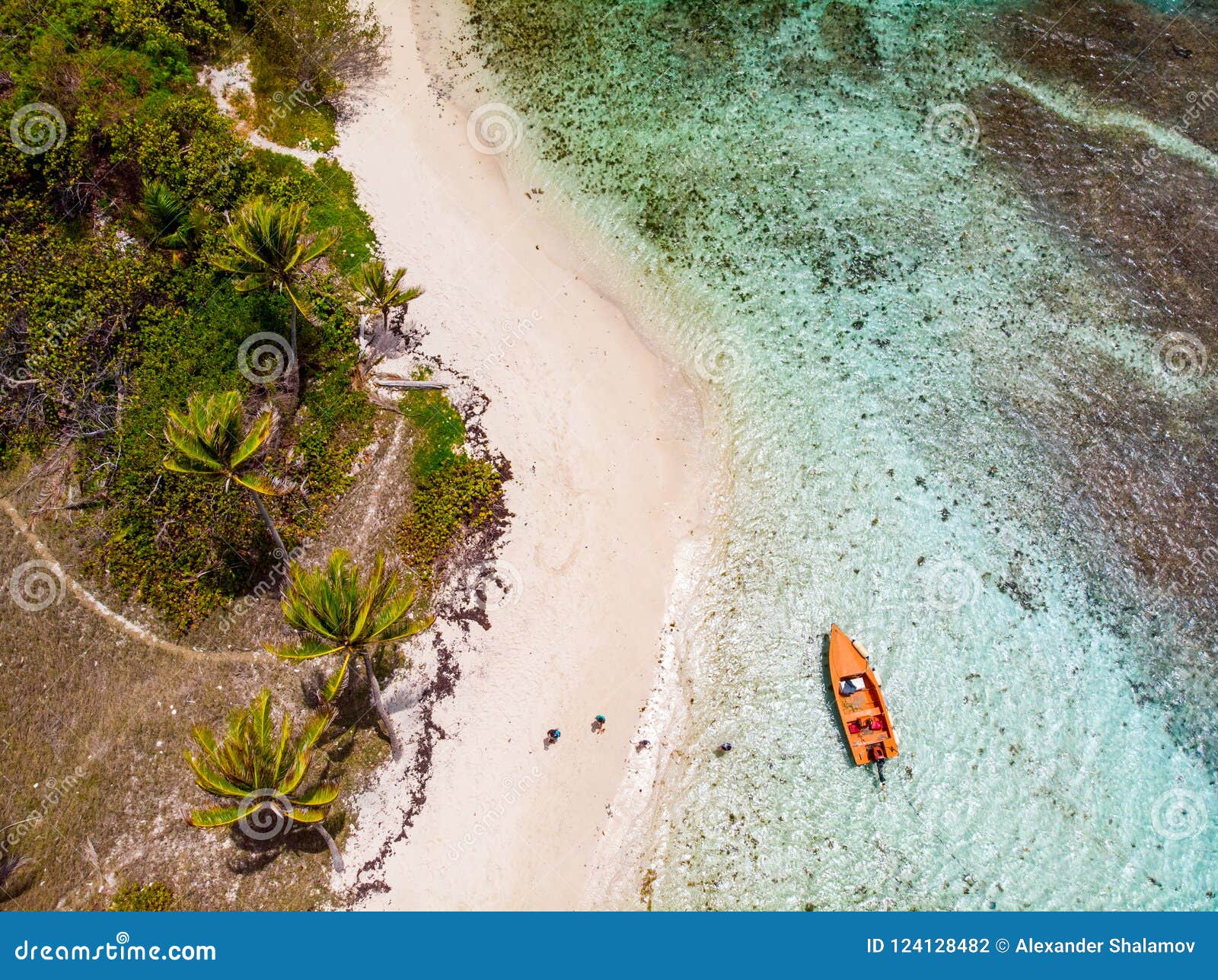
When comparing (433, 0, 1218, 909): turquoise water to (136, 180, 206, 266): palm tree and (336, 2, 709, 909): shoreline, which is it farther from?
(136, 180, 206, 266): palm tree

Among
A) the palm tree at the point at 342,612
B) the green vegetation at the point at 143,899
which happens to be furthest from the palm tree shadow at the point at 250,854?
the palm tree at the point at 342,612

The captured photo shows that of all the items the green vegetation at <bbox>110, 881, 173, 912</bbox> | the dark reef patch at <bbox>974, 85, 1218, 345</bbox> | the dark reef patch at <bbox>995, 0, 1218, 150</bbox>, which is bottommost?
the green vegetation at <bbox>110, 881, 173, 912</bbox>

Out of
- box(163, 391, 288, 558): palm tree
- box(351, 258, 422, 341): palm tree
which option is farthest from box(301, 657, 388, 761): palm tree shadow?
box(351, 258, 422, 341): palm tree

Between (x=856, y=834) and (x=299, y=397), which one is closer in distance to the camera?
(x=856, y=834)

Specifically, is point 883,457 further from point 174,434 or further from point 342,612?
point 174,434

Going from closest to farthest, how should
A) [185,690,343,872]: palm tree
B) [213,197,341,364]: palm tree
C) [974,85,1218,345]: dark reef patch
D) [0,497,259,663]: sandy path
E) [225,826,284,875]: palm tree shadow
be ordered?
[185,690,343,872]: palm tree → [225,826,284,875]: palm tree shadow → [213,197,341,364]: palm tree → [0,497,259,663]: sandy path → [974,85,1218,345]: dark reef patch

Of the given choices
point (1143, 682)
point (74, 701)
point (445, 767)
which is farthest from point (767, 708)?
point (74, 701)

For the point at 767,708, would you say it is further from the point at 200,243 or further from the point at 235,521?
the point at 200,243
